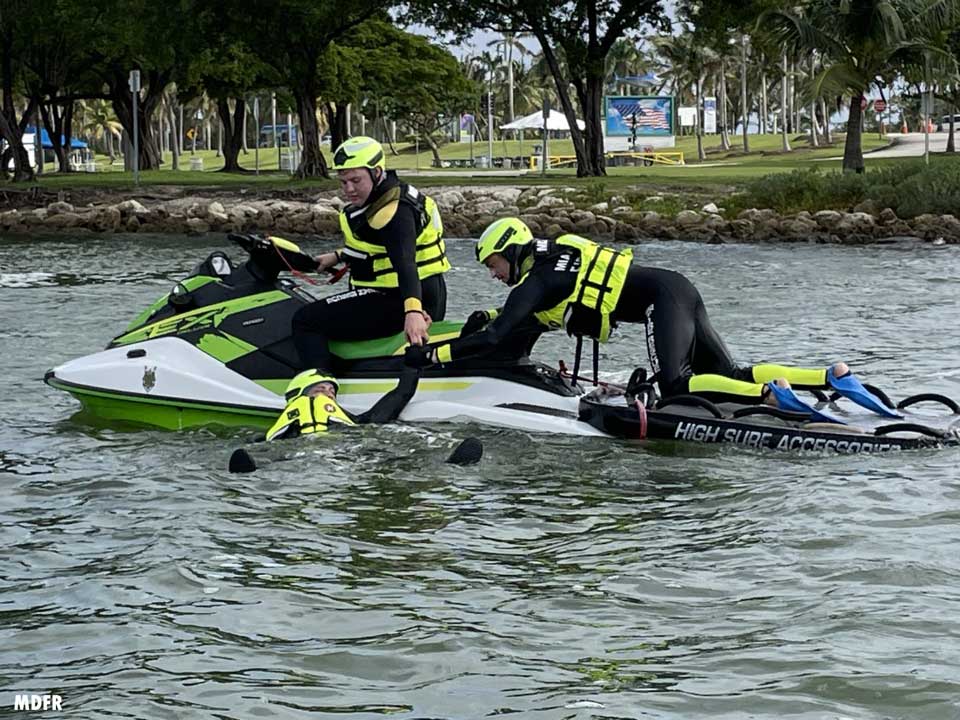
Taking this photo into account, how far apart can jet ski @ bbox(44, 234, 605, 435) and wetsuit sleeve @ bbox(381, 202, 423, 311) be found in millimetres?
430

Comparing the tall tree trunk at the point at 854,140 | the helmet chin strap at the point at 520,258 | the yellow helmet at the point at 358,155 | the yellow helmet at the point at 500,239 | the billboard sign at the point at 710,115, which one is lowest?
the helmet chin strap at the point at 520,258

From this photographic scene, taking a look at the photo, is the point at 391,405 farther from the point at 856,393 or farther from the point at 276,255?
the point at 856,393

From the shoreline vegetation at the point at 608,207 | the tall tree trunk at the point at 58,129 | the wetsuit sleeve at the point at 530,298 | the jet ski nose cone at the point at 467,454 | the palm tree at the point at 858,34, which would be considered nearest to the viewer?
the jet ski nose cone at the point at 467,454

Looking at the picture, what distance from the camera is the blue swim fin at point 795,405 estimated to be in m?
8.75

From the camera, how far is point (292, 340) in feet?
32.1

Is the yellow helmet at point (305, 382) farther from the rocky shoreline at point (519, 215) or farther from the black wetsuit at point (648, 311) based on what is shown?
the rocky shoreline at point (519, 215)

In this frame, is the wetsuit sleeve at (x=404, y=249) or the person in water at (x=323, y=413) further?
the wetsuit sleeve at (x=404, y=249)

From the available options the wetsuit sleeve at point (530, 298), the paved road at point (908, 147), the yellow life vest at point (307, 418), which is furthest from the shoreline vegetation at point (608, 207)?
the paved road at point (908, 147)

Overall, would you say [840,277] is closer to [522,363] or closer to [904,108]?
[522,363]

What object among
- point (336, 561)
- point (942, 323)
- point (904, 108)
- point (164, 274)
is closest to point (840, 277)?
point (942, 323)

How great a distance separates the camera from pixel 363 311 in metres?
9.63

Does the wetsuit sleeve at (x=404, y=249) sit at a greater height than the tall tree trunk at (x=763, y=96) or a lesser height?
lesser

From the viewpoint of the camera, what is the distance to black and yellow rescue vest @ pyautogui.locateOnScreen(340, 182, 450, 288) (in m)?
9.42

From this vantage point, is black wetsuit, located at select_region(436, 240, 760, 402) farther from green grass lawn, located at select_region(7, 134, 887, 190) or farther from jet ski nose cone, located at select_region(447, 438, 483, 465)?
green grass lawn, located at select_region(7, 134, 887, 190)
